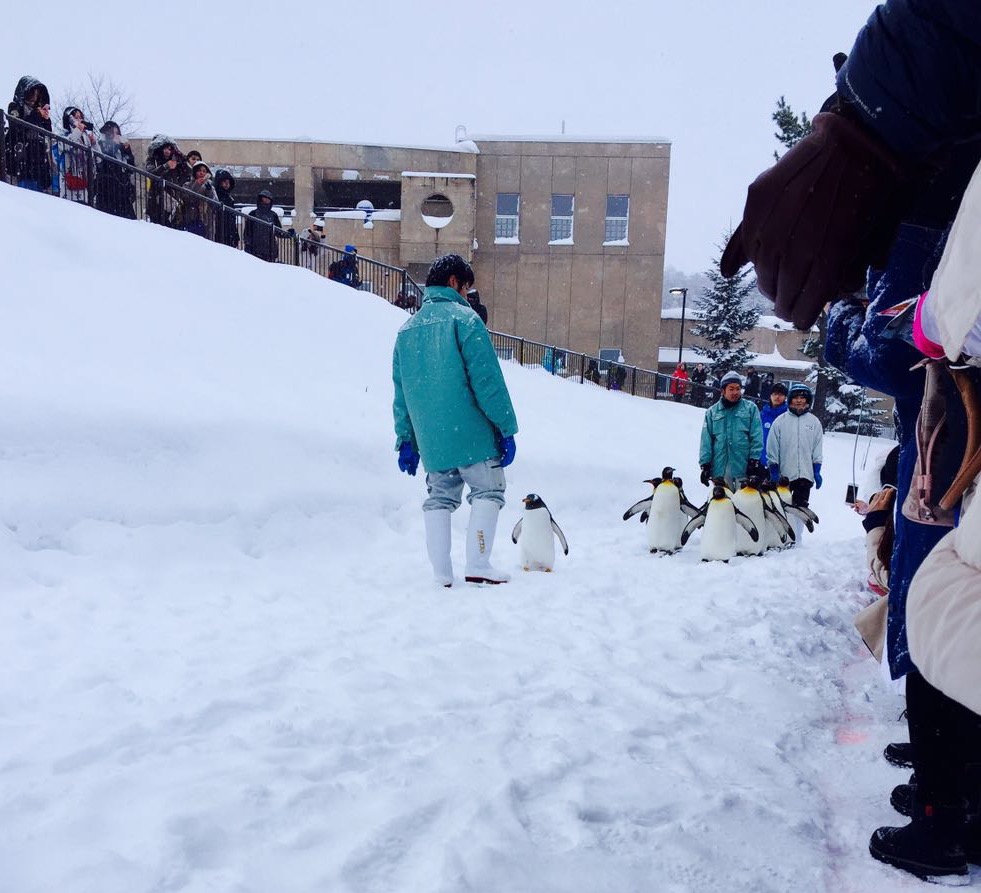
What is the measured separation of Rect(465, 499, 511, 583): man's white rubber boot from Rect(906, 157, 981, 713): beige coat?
11.9 feet

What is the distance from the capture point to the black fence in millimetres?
10719

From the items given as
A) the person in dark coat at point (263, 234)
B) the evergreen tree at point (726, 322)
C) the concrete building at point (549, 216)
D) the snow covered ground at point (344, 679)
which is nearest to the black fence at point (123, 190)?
the person in dark coat at point (263, 234)

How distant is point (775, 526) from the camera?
6.43 meters

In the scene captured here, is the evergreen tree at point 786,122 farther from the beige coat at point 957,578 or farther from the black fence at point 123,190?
the beige coat at point 957,578

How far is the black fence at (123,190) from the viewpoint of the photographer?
35.2ft

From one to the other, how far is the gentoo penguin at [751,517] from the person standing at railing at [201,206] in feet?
33.6

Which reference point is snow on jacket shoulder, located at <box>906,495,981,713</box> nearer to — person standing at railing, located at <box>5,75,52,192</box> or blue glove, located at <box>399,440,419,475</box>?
blue glove, located at <box>399,440,419,475</box>

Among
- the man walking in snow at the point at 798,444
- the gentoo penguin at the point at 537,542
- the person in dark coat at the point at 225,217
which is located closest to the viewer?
the gentoo penguin at the point at 537,542

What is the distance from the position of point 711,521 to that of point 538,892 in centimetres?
450

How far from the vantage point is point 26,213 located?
28.8 feet

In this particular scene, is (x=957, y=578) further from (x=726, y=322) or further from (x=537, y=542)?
(x=726, y=322)

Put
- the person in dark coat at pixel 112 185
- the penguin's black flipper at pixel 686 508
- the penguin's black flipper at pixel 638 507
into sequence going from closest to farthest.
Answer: the penguin's black flipper at pixel 686 508 → the penguin's black flipper at pixel 638 507 → the person in dark coat at pixel 112 185

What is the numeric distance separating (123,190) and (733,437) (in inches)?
392

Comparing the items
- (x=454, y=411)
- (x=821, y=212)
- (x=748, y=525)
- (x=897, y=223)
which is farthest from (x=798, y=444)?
(x=821, y=212)
